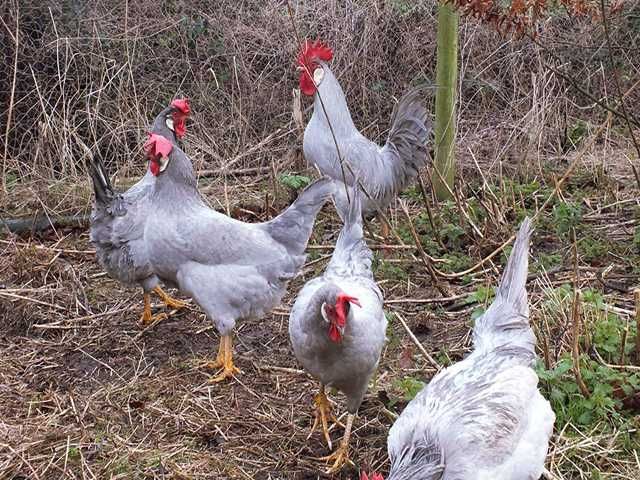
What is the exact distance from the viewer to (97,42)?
8.05 meters

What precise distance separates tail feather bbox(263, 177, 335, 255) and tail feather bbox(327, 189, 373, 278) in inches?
19.3

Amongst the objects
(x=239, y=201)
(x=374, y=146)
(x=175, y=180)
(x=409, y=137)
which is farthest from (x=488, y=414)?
(x=239, y=201)

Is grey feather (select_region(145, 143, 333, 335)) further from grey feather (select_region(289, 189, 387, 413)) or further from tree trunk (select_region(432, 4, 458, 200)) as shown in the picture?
tree trunk (select_region(432, 4, 458, 200))

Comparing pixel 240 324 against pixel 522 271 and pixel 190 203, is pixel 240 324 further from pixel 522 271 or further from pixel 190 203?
pixel 522 271

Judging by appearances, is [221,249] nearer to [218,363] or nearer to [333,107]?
[218,363]

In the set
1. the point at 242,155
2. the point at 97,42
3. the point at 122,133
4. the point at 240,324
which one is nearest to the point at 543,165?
the point at 242,155

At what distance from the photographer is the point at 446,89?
629 centimetres

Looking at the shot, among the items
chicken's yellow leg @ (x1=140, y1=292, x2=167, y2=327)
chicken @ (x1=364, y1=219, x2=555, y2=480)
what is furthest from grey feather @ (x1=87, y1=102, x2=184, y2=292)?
chicken @ (x1=364, y1=219, x2=555, y2=480)

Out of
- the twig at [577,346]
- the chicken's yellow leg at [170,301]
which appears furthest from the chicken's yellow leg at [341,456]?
the chicken's yellow leg at [170,301]

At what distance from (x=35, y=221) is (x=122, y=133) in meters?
1.64

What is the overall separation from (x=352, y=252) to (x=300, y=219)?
67 centimetres

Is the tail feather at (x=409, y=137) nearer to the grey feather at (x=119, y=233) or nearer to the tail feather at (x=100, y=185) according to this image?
the grey feather at (x=119, y=233)

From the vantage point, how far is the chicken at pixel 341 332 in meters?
3.30

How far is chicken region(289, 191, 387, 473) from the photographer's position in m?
3.30
